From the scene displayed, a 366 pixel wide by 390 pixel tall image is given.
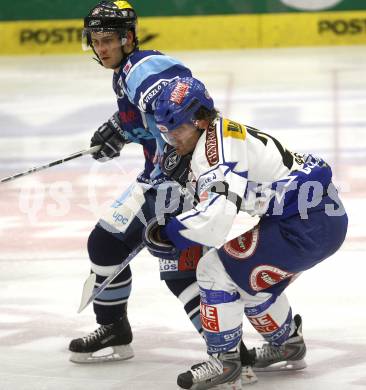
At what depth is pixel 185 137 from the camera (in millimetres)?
3773

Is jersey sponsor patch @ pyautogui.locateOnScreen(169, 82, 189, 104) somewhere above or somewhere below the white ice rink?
above

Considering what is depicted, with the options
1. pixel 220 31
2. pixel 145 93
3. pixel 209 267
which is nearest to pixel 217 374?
pixel 209 267

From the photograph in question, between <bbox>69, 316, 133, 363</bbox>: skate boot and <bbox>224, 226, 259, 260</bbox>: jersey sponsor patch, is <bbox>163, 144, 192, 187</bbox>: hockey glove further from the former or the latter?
<bbox>69, 316, 133, 363</bbox>: skate boot

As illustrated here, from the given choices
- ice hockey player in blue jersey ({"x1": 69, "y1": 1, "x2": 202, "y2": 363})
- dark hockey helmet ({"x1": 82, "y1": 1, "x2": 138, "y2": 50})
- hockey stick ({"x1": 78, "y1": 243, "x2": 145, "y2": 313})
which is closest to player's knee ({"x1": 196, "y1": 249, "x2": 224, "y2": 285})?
ice hockey player in blue jersey ({"x1": 69, "y1": 1, "x2": 202, "y2": 363})

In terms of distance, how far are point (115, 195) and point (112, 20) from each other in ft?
8.84

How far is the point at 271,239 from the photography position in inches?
151

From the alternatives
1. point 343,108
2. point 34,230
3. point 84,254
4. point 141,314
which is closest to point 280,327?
point 141,314

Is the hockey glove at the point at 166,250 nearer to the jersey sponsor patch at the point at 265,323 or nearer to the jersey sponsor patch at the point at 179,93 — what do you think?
the jersey sponsor patch at the point at 265,323

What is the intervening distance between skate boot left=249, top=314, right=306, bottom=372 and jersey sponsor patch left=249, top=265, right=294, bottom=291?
0.40 metres

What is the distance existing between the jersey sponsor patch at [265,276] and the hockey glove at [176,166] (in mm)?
483

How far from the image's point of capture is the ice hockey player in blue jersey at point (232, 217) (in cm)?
368

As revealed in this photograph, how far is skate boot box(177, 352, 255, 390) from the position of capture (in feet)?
12.8

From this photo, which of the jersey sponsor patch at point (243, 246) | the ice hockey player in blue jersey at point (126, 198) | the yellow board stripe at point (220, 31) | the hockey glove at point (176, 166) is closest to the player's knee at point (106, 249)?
the ice hockey player in blue jersey at point (126, 198)

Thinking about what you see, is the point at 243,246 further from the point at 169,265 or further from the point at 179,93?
the point at 179,93
